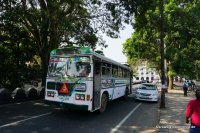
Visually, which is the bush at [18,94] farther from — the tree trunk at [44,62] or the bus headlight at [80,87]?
the bus headlight at [80,87]

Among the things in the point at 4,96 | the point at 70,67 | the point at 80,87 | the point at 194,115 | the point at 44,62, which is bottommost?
the point at 4,96

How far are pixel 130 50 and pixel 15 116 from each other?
95.2 ft

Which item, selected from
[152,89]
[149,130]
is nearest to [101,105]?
[149,130]

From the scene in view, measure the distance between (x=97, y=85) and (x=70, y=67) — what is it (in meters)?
1.59

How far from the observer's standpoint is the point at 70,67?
1260cm

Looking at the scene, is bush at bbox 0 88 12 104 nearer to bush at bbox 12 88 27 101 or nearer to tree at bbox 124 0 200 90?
bush at bbox 12 88 27 101

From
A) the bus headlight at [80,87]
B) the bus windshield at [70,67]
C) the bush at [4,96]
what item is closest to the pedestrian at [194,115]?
the bus headlight at [80,87]

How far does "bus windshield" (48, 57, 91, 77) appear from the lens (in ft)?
40.4

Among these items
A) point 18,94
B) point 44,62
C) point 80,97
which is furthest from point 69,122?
point 44,62

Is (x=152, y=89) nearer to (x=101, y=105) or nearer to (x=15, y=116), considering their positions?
(x=101, y=105)

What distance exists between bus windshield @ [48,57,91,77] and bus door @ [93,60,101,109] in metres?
0.59

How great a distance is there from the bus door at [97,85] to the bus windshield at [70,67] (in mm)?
587

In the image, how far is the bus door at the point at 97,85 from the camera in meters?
12.6

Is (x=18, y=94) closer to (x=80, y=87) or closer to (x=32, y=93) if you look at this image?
(x=32, y=93)
